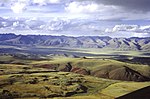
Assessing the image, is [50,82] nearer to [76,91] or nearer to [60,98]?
[76,91]

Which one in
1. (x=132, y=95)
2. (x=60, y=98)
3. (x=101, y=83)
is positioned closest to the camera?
(x=132, y=95)

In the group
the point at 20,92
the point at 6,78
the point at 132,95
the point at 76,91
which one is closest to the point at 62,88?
the point at 76,91

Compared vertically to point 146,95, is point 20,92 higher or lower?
lower

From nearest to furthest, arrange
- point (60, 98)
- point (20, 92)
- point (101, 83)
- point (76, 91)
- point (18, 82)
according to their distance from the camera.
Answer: point (60, 98)
point (20, 92)
point (76, 91)
point (18, 82)
point (101, 83)

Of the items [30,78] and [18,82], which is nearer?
[18,82]

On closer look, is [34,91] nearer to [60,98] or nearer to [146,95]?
[60,98]

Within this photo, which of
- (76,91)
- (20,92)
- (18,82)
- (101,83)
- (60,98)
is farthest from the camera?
(101,83)

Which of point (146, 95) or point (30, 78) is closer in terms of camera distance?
point (146, 95)

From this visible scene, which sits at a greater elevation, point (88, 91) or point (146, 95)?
point (146, 95)

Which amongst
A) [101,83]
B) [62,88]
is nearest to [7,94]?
[62,88]

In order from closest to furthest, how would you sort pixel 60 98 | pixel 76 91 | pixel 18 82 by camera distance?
pixel 60 98 < pixel 76 91 < pixel 18 82
